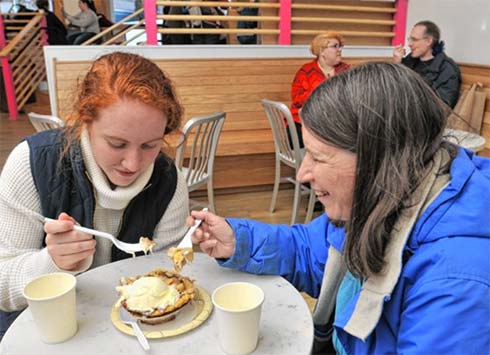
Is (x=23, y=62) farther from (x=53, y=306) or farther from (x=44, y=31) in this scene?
(x=53, y=306)

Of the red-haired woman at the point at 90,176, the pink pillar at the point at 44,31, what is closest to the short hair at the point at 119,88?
the red-haired woman at the point at 90,176

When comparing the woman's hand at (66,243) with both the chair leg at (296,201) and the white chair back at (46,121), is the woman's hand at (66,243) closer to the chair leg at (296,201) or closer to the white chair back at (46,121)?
the white chair back at (46,121)

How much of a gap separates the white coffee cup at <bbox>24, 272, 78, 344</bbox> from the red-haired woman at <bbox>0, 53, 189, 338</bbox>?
0.09 metres

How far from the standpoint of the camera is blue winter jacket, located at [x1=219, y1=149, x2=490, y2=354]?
0.72 meters

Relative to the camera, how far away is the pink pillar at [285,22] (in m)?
4.54

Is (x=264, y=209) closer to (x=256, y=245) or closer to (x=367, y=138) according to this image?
(x=256, y=245)

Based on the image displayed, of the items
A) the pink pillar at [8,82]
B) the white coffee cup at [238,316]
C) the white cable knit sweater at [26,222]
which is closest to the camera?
the white coffee cup at [238,316]

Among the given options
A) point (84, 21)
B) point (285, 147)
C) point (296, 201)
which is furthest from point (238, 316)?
point (84, 21)

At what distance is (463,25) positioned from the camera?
14.0ft

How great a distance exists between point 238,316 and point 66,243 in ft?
1.46

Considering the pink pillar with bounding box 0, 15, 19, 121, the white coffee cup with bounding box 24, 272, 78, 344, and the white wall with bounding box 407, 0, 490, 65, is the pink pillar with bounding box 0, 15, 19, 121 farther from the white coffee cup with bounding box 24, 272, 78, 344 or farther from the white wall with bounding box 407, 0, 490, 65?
the white coffee cup with bounding box 24, 272, 78, 344

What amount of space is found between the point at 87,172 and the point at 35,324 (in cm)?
41

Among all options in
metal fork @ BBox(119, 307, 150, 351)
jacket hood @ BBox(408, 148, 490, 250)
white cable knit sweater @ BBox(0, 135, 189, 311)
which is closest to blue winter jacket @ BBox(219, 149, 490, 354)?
jacket hood @ BBox(408, 148, 490, 250)

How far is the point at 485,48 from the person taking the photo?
4035 mm
